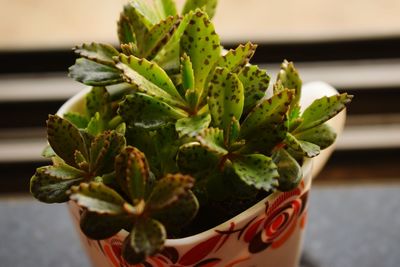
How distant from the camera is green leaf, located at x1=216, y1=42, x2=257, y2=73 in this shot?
16.8 inches

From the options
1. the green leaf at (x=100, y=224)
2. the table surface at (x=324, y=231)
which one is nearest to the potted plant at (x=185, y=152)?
the green leaf at (x=100, y=224)

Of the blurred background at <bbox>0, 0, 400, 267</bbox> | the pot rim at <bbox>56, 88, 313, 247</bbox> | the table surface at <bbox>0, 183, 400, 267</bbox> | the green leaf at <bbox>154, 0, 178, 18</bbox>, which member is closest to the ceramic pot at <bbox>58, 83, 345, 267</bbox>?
the pot rim at <bbox>56, 88, 313, 247</bbox>

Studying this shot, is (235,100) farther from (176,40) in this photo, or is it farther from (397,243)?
(397,243)

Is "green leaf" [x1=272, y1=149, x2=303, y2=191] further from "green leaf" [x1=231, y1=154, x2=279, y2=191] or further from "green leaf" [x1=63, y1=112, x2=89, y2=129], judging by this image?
"green leaf" [x1=63, y1=112, x2=89, y2=129]

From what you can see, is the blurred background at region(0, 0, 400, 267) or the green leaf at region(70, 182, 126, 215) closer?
the green leaf at region(70, 182, 126, 215)

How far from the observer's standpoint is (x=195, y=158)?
41cm

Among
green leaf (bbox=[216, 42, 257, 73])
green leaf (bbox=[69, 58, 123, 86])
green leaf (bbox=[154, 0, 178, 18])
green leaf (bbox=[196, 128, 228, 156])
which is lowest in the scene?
green leaf (bbox=[196, 128, 228, 156])

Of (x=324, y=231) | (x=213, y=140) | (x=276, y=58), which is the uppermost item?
(x=213, y=140)

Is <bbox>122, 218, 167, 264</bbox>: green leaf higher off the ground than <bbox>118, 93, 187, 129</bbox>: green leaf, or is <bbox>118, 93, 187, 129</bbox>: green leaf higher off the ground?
<bbox>118, 93, 187, 129</bbox>: green leaf

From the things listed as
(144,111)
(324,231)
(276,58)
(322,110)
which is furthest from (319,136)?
(276,58)

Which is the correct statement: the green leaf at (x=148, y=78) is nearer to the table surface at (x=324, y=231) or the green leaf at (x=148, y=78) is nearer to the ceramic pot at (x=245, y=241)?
the ceramic pot at (x=245, y=241)

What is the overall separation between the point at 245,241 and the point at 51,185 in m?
0.14

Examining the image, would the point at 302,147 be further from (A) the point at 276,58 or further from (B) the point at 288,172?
(A) the point at 276,58

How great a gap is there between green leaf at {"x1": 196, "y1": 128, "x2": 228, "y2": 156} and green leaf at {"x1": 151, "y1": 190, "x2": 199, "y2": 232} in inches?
1.3
